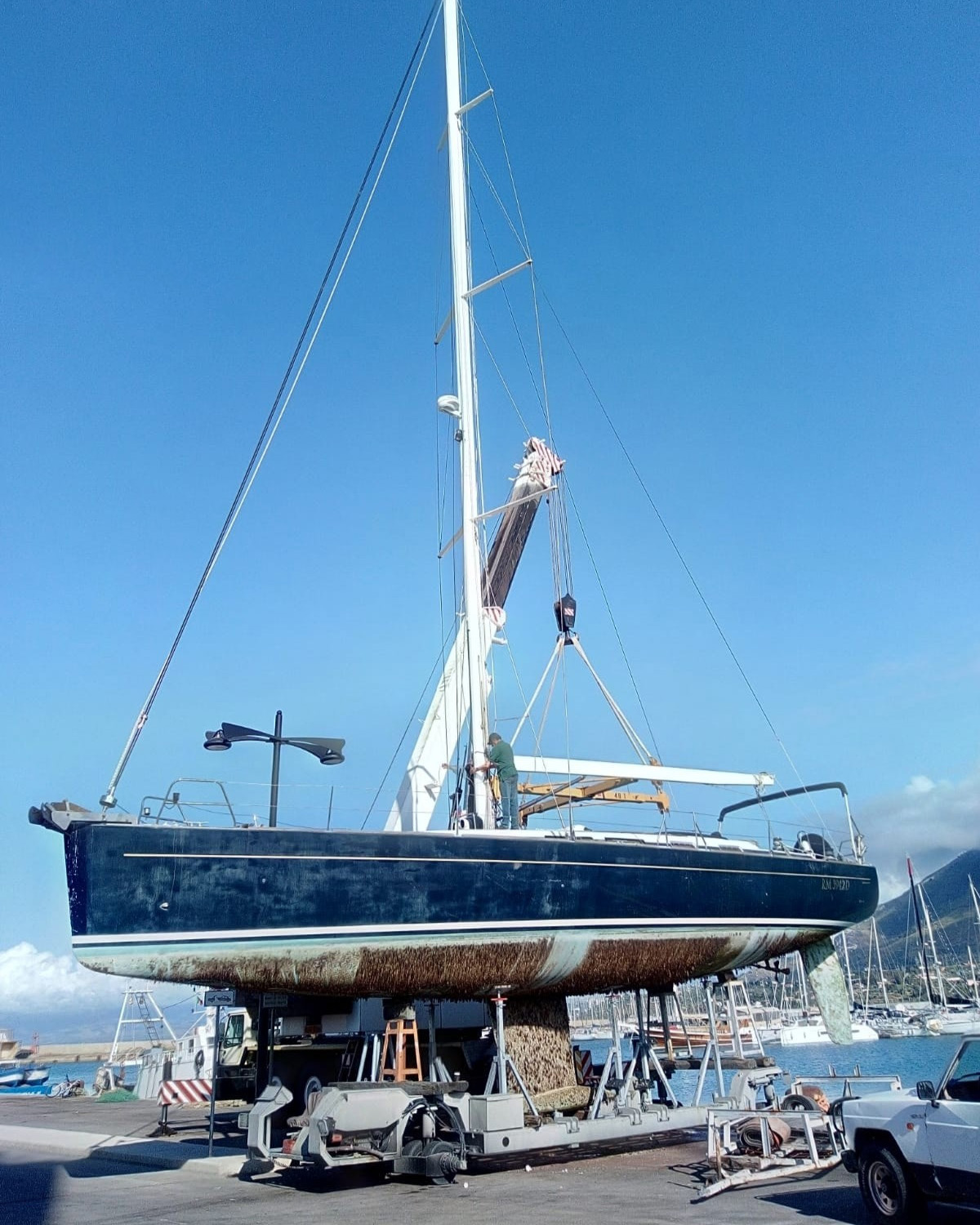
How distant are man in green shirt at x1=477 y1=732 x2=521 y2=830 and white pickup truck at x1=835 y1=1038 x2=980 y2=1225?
20.9 feet

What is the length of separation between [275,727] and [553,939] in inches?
185

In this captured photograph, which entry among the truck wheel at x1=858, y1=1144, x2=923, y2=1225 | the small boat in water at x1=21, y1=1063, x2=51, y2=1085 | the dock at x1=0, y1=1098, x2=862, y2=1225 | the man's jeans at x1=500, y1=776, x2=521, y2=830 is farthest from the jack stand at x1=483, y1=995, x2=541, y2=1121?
the small boat in water at x1=21, y1=1063, x2=51, y2=1085

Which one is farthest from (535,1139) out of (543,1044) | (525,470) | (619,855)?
(525,470)

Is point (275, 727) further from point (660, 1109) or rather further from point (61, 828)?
point (660, 1109)

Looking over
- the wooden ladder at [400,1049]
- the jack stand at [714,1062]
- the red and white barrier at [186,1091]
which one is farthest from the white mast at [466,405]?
the red and white barrier at [186,1091]

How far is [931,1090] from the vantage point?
7660mm

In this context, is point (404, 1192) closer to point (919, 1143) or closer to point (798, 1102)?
point (798, 1102)

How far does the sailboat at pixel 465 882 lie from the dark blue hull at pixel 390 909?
2cm

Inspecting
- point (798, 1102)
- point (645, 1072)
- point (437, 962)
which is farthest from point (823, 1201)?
point (645, 1072)

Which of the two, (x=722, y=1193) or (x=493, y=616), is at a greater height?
(x=493, y=616)

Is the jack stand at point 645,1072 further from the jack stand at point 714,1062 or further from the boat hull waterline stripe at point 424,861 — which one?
the boat hull waterline stripe at point 424,861

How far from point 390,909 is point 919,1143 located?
6273 mm

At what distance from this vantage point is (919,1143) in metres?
7.58

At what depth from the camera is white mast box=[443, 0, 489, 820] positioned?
1512 cm
